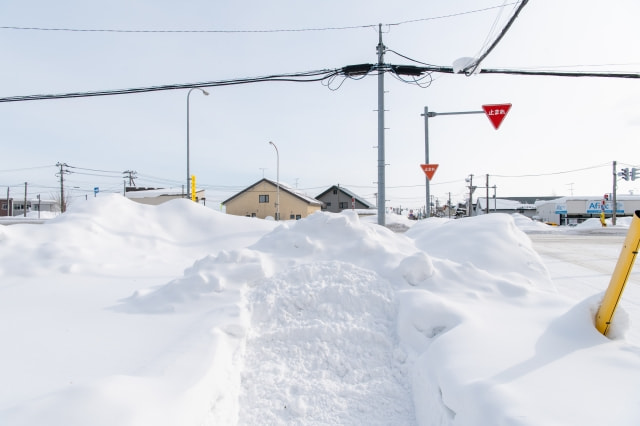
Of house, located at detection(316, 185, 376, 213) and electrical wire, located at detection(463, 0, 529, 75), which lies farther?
house, located at detection(316, 185, 376, 213)

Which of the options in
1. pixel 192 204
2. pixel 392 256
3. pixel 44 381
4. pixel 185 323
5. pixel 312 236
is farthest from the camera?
pixel 192 204

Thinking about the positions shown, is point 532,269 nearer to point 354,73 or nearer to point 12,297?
point 354,73

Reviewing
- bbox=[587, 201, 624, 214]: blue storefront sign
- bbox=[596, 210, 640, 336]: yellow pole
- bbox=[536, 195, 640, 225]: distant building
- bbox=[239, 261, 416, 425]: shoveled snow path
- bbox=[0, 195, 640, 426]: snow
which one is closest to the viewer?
bbox=[0, 195, 640, 426]: snow

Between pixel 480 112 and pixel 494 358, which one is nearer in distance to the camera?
pixel 494 358

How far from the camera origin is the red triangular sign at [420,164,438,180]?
1200cm

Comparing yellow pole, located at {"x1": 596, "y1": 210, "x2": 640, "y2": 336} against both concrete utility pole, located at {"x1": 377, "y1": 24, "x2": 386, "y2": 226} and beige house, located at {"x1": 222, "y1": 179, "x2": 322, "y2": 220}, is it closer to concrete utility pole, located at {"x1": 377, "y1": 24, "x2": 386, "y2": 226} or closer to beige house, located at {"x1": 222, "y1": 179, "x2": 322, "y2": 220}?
concrete utility pole, located at {"x1": 377, "y1": 24, "x2": 386, "y2": 226}

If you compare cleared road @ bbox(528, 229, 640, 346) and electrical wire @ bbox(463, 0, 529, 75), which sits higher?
electrical wire @ bbox(463, 0, 529, 75)

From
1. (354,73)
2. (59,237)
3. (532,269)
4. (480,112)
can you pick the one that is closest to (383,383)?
(532,269)

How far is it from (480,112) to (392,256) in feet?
28.3

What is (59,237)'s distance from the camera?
777cm

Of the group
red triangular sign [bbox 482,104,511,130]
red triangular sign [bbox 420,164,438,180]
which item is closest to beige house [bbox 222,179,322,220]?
red triangular sign [bbox 420,164,438,180]

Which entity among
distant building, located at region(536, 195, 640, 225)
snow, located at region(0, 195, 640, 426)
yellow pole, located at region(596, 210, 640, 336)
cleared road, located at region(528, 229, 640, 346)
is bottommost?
cleared road, located at region(528, 229, 640, 346)

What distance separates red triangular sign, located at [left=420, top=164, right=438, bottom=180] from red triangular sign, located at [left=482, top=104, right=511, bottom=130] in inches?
107

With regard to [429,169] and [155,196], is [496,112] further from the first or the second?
[155,196]
